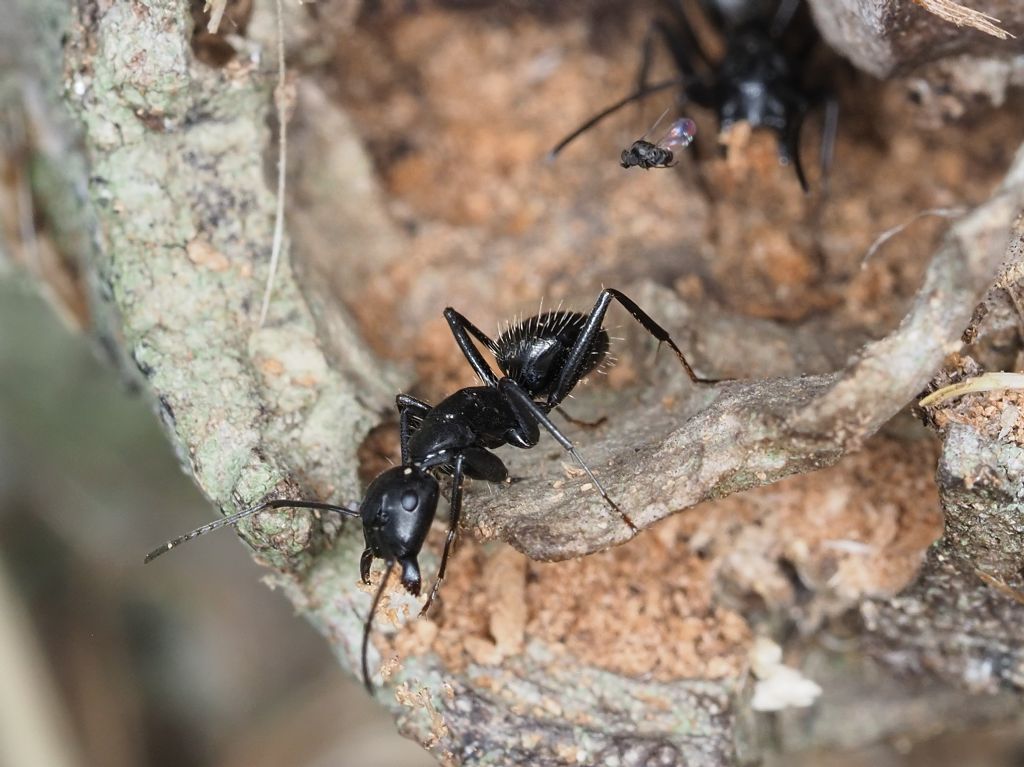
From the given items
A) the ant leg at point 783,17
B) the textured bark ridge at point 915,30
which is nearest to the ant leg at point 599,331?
the textured bark ridge at point 915,30

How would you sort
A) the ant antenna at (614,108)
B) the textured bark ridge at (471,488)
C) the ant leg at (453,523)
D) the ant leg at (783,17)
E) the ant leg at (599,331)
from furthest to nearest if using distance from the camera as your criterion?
the ant leg at (783,17) < the ant antenna at (614,108) < the ant leg at (599,331) < the ant leg at (453,523) < the textured bark ridge at (471,488)

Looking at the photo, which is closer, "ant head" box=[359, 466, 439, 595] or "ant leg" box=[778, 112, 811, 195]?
"ant head" box=[359, 466, 439, 595]

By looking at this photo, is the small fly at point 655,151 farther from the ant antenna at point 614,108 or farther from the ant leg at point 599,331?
the ant antenna at point 614,108

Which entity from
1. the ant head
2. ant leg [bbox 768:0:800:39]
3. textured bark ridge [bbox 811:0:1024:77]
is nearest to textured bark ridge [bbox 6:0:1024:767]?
textured bark ridge [bbox 811:0:1024:77]

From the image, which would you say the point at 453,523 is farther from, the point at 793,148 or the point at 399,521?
the point at 793,148

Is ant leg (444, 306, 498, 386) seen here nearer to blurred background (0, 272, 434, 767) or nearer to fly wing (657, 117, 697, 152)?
fly wing (657, 117, 697, 152)

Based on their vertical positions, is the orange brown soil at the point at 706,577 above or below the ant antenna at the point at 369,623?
below
